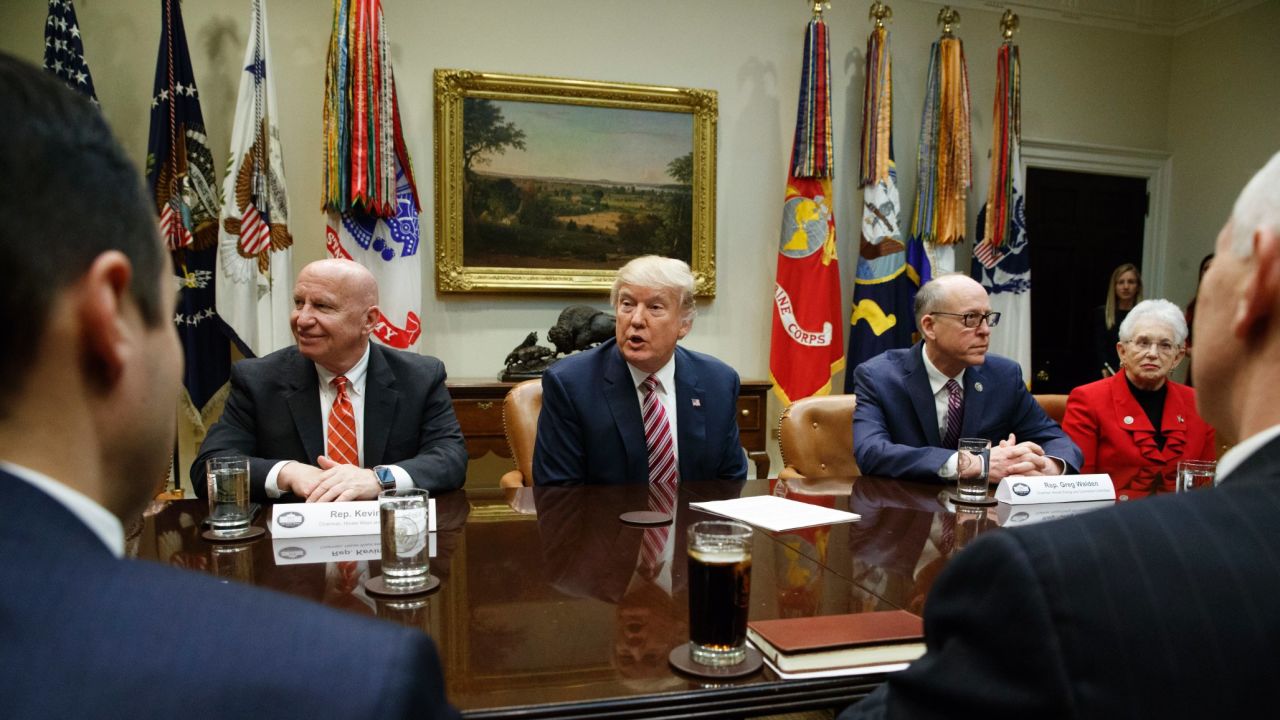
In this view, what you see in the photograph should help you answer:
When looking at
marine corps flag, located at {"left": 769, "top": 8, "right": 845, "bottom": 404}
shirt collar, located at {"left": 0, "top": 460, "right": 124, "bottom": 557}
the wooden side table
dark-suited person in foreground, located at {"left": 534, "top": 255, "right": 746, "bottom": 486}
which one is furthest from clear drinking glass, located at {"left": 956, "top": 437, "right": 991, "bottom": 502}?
marine corps flag, located at {"left": 769, "top": 8, "right": 845, "bottom": 404}

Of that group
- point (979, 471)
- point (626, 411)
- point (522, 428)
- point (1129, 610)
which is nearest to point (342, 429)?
point (522, 428)

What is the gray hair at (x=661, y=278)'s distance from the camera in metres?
2.61

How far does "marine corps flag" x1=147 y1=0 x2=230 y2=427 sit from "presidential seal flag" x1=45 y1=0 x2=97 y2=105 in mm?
325

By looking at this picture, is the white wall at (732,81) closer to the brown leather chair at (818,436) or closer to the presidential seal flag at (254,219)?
the presidential seal flag at (254,219)

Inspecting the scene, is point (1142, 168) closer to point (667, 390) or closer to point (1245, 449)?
point (667, 390)

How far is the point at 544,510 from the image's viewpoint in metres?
1.91

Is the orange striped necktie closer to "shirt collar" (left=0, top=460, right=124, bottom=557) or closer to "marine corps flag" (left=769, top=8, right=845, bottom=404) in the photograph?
"shirt collar" (left=0, top=460, right=124, bottom=557)

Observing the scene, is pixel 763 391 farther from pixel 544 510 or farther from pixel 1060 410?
pixel 544 510

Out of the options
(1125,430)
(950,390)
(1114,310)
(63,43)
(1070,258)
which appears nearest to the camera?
(950,390)

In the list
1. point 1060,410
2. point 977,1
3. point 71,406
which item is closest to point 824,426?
point 1060,410

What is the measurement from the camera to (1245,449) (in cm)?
71

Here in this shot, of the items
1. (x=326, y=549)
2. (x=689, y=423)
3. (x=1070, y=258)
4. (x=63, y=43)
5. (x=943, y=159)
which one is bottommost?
(x=326, y=549)

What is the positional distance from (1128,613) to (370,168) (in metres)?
4.00

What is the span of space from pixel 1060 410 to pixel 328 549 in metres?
2.91
